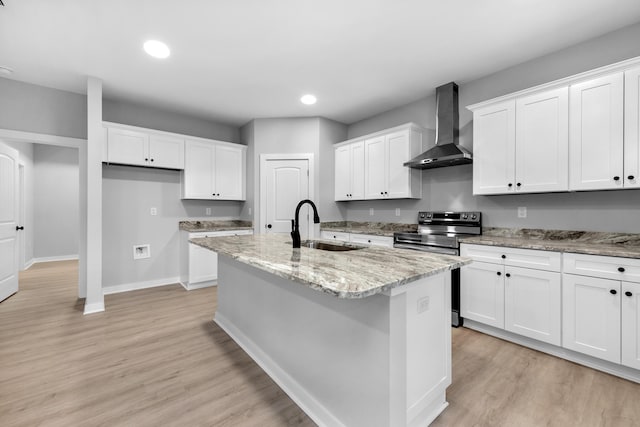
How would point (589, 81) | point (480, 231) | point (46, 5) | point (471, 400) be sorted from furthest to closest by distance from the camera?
point (480, 231) → point (589, 81) → point (46, 5) → point (471, 400)

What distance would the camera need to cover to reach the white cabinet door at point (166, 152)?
3939 millimetres

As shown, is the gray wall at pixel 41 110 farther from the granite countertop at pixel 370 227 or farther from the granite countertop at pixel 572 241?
the granite countertop at pixel 572 241

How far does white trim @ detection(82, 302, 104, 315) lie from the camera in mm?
3156

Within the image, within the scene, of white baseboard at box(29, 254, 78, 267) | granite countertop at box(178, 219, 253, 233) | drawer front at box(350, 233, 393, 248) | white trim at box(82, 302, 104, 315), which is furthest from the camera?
white baseboard at box(29, 254, 78, 267)

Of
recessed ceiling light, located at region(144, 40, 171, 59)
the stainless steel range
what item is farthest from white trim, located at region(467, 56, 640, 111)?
recessed ceiling light, located at region(144, 40, 171, 59)

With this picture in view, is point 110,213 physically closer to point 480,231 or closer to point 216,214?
point 216,214

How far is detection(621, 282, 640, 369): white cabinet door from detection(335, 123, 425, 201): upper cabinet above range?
2158 mm

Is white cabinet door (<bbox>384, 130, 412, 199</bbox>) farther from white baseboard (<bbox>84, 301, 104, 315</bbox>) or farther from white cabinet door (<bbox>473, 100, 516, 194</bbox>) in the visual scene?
white baseboard (<bbox>84, 301, 104, 315</bbox>)

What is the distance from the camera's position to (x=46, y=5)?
2102 millimetres

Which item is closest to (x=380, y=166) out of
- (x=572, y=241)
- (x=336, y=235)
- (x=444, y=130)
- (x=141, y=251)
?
(x=444, y=130)

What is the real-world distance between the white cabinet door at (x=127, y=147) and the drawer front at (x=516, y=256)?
4.14 metres

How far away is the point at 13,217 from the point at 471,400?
5609 mm

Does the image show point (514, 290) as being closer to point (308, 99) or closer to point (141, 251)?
point (308, 99)

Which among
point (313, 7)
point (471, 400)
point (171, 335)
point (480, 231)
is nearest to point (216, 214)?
point (171, 335)
